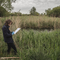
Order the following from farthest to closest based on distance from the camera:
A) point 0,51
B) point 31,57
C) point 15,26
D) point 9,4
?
point 9,4, point 15,26, point 0,51, point 31,57

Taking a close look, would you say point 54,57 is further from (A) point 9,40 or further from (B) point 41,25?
(B) point 41,25

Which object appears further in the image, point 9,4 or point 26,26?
point 9,4

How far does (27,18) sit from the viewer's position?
6566 millimetres

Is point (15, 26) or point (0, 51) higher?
point (15, 26)

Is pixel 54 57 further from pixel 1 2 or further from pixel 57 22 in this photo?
pixel 1 2

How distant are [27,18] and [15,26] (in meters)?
3.47

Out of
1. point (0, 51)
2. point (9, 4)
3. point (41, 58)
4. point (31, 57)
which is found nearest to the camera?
point (41, 58)

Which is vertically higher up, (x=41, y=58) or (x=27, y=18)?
(x=27, y=18)

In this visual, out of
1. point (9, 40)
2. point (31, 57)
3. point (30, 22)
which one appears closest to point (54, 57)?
point (31, 57)

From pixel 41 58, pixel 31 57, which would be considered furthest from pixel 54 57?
pixel 31 57

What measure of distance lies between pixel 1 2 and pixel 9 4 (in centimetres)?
242

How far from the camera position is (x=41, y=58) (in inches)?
75.9

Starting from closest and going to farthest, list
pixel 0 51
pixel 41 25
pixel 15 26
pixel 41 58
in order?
1. pixel 41 58
2. pixel 0 51
3. pixel 15 26
4. pixel 41 25

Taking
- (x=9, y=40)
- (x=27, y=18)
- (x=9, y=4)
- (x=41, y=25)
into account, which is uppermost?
(x=9, y=4)
